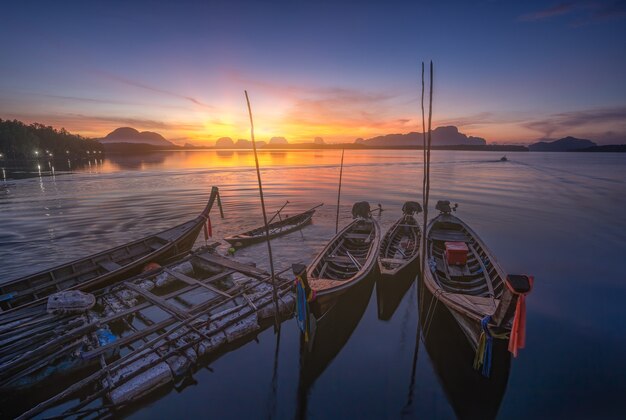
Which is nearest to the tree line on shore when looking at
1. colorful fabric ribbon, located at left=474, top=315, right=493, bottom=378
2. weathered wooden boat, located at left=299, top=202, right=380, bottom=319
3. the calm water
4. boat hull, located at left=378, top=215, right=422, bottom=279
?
the calm water

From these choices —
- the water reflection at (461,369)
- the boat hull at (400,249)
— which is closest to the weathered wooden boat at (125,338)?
the boat hull at (400,249)

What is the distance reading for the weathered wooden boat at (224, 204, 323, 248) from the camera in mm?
19297

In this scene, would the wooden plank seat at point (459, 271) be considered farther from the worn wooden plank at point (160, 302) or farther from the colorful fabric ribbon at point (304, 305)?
the worn wooden plank at point (160, 302)

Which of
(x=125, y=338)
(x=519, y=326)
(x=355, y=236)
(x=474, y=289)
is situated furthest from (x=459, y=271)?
(x=125, y=338)

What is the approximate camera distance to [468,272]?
12.2 metres

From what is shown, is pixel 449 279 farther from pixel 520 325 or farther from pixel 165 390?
pixel 165 390

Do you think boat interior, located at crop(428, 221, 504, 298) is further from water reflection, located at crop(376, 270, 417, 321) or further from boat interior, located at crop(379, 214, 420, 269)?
water reflection, located at crop(376, 270, 417, 321)

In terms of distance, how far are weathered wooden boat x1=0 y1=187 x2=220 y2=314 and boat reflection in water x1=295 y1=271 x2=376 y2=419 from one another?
864 cm

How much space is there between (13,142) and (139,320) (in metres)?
131

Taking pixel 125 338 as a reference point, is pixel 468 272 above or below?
above

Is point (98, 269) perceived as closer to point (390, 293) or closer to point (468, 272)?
point (390, 293)

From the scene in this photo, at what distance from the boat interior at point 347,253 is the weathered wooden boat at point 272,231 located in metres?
6.34

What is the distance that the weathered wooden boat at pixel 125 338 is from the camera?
24.0ft

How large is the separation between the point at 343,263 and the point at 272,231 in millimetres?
9721
